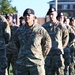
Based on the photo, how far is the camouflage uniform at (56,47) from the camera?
10312mm

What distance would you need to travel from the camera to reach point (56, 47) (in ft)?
33.9

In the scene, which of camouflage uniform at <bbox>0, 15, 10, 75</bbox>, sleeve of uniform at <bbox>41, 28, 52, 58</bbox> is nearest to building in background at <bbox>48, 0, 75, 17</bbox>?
camouflage uniform at <bbox>0, 15, 10, 75</bbox>

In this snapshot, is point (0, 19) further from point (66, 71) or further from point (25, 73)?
point (66, 71)

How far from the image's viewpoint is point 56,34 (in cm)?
1033

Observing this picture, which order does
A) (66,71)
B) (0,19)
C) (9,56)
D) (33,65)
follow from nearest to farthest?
1. (33,65)
2. (0,19)
3. (9,56)
4. (66,71)

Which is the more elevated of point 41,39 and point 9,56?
point 41,39

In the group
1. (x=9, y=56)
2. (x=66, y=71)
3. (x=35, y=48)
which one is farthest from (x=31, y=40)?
(x=66, y=71)

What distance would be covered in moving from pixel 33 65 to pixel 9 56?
12.6 feet

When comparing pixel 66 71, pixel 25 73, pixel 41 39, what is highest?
pixel 41 39

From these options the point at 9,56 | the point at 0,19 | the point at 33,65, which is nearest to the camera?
the point at 33,65

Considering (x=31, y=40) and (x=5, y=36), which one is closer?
(x=31, y=40)

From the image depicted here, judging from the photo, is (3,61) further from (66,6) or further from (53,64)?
(66,6)

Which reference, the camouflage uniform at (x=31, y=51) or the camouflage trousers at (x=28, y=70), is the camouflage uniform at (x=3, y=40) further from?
the camouflage trousers at (x=28, y=70)

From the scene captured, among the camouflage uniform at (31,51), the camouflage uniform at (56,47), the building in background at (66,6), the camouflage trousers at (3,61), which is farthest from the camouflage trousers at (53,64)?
the building in background at (66,6)
